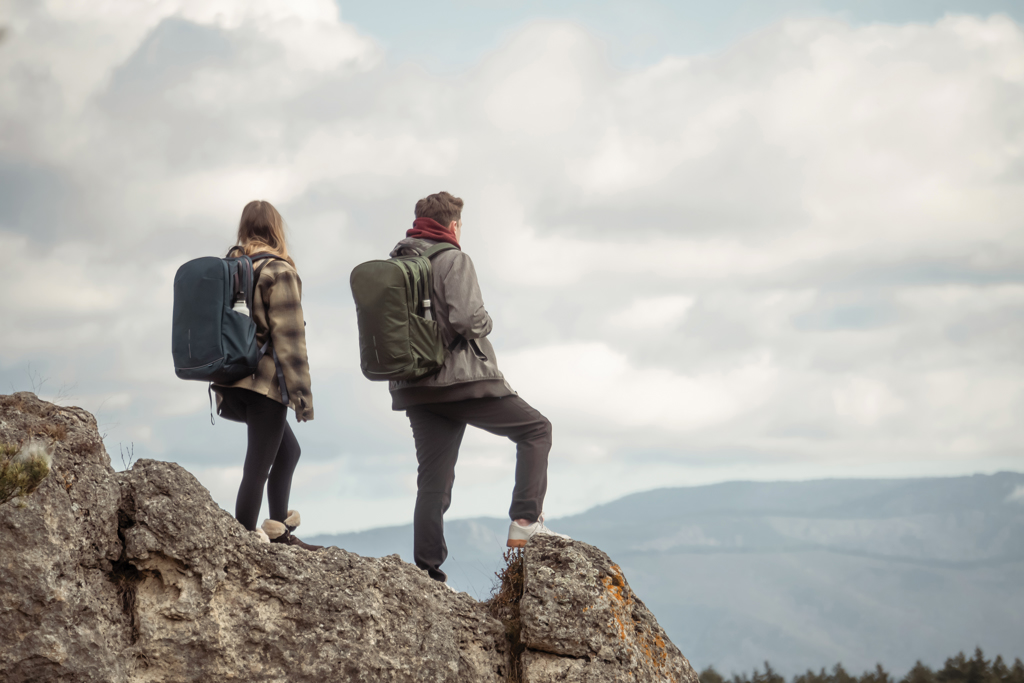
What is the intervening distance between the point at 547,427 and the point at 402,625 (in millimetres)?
1856

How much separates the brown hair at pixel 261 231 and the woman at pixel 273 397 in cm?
2

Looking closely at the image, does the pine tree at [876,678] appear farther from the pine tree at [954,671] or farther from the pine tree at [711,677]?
the pine tree at [711,677]

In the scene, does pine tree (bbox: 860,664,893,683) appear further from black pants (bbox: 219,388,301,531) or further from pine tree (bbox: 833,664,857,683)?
black pants (bbox: 219,388,301,531)

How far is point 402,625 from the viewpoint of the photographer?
585 centimetres

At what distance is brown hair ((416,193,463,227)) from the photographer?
22.6 feet

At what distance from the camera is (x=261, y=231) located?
21.8 ft

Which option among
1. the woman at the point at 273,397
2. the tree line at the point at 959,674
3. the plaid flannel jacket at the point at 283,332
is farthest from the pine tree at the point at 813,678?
the plaid flannel jacket at the point at 283,332

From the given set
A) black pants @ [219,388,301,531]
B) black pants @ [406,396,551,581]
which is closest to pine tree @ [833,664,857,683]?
black pants @ [406,396,551,581]

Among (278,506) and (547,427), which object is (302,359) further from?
(547,427)

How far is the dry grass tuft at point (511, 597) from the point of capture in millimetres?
6508

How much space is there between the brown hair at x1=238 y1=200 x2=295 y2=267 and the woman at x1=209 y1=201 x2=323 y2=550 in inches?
0.6

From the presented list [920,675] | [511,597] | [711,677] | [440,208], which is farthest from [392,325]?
[711,677]

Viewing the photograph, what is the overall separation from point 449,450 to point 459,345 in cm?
85

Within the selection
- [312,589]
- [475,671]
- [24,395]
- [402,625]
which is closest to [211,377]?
[24,395]
